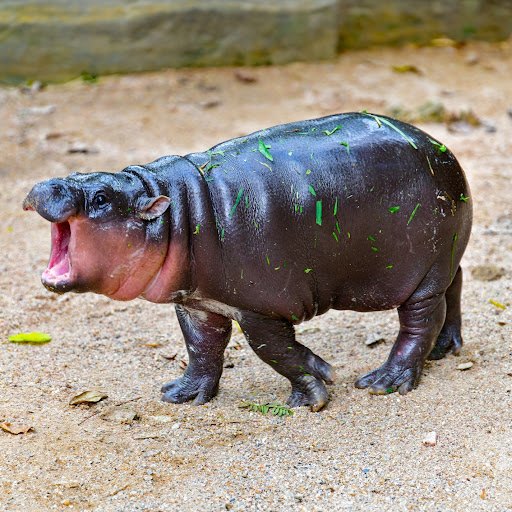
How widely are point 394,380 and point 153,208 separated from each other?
1.44 meters

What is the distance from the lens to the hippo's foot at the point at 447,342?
4.04 meters

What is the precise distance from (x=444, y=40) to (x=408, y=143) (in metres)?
6.80

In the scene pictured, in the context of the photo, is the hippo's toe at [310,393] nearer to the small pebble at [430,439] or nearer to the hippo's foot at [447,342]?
the small pebble at [430,439]

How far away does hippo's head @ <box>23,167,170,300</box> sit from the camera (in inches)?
116

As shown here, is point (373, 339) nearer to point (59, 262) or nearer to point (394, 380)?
point (394, 380)

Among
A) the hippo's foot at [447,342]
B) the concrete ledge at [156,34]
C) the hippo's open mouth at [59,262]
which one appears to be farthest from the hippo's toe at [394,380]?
the concrete ledge at [156,34]

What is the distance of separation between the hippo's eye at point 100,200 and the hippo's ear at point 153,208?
0.15 m

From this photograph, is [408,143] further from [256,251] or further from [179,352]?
[179,352]

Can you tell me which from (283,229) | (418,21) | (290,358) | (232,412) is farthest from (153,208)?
(418,21)

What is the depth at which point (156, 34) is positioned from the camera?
848 centimetres

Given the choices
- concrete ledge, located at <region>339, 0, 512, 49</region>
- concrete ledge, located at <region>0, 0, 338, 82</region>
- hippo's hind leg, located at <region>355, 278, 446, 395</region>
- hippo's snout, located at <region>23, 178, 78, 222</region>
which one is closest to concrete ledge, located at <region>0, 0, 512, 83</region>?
concrete ledge, located at <region>0, 0, 338, 82</region>

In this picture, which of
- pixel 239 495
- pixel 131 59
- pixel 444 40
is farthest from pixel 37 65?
pixel 239 495

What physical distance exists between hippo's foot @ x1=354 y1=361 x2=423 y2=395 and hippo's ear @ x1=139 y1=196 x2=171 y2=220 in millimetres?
1363

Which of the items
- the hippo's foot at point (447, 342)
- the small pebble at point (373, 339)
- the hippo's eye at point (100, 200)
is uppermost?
the hippo's eye at point (100, 200)
